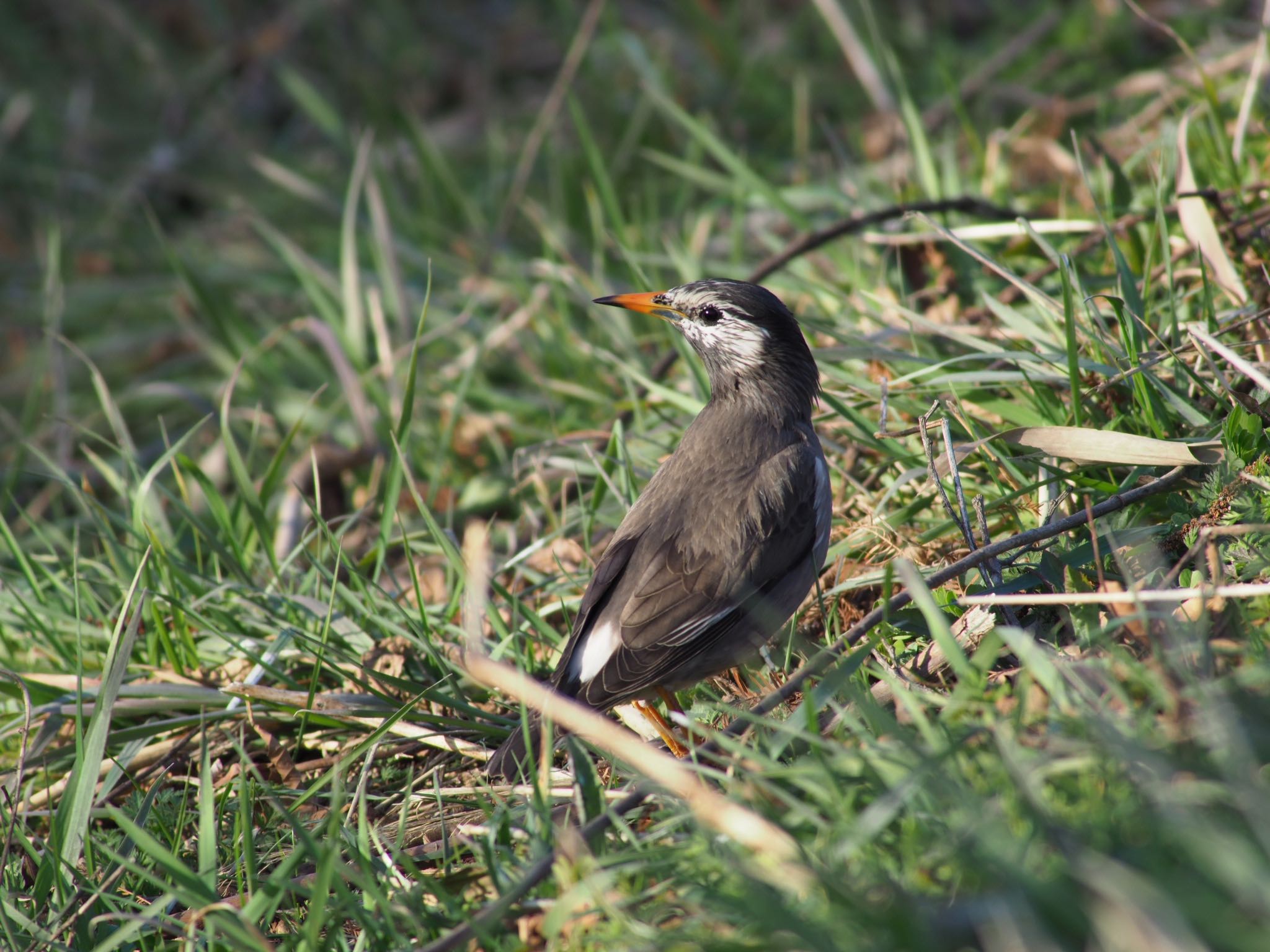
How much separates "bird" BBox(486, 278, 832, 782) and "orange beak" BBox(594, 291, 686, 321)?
37 cm

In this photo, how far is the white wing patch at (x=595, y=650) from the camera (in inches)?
137

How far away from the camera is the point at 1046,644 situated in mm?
3025

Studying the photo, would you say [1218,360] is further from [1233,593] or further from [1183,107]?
[1183,107]

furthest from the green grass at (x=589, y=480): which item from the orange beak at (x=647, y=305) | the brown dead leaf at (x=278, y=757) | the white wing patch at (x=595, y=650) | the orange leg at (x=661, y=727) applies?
the orange beak at (x=647, y=305)

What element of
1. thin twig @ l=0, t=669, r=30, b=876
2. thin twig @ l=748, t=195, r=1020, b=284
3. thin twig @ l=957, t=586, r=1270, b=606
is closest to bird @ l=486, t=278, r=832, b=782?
thin twig @ l=748, t=195, r=1020, b=284

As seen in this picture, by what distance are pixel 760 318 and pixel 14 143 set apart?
7.17m

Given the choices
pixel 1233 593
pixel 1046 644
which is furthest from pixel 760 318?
pixel 1233 593

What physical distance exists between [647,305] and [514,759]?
200 centimetres

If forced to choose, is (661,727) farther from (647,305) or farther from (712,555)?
(647,305)

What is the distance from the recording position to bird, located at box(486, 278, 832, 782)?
3471 mm

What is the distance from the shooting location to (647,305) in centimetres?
442

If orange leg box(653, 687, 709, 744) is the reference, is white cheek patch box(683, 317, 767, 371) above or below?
above

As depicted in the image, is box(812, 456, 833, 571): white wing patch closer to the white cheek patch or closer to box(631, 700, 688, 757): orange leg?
the white cheek patch

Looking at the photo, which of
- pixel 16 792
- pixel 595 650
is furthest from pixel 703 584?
pixel 16 792
